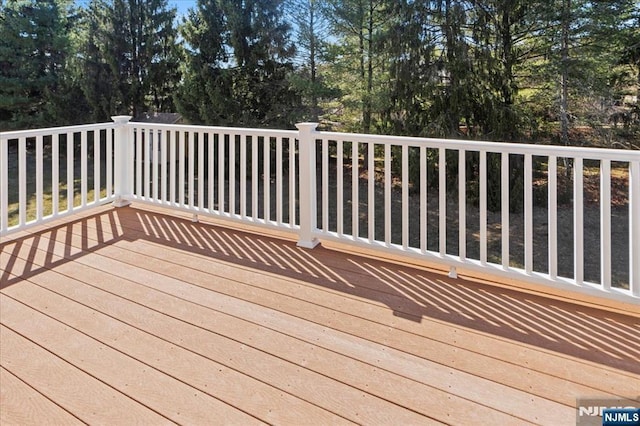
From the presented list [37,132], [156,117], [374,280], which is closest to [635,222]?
[374,280]

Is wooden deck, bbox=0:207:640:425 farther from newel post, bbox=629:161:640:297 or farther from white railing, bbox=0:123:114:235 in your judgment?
white railing, bbox=0:123:114:235

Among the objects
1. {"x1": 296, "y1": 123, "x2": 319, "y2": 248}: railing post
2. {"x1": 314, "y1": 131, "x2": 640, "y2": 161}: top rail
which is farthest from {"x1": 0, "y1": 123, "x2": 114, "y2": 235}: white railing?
{"x1": 314, "y1": 131, "x2": 640, "y2": 161}: top rail

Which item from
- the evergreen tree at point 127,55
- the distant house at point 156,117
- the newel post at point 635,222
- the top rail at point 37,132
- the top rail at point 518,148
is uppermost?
the evergreen tree at point 127,55

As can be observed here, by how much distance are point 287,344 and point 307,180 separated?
1466 mm

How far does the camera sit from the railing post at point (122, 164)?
13.3 feet

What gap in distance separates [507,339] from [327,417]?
0.96 meters

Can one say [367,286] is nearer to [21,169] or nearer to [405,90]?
[21,169]

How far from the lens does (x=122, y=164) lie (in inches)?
162

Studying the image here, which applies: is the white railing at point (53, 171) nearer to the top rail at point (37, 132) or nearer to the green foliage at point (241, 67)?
the top rail at point (37, 132)

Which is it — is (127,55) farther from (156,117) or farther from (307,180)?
(307,180)

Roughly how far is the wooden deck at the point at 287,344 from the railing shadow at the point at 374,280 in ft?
0.04

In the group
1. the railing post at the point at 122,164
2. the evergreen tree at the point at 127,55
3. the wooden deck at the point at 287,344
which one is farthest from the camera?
the evergreen tree at the point at 127,55

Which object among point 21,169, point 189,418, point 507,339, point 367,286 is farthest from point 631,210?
point 21,169

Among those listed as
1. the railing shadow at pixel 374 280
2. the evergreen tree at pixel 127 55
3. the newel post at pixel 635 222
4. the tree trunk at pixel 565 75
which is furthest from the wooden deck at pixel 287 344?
the evergreen tree at pixel 127 55
